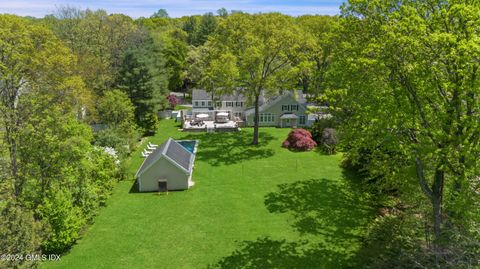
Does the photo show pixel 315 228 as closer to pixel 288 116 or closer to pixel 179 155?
pixel 179 155

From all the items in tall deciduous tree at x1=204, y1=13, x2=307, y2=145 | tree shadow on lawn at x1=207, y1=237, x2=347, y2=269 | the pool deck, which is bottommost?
tree shadow on lawn at x1=207, y1=237, x2=347, y2=269

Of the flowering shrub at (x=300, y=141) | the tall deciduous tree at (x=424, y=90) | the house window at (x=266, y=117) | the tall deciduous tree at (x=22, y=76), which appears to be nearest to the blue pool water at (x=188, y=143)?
the flowering shrub at (x=300, y=141)

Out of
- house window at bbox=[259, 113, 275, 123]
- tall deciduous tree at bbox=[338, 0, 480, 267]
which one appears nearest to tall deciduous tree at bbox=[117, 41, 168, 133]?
house window at bbox=[259, 113, 275, 123]

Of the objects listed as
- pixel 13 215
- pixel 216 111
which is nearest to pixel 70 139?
pixel 13 215

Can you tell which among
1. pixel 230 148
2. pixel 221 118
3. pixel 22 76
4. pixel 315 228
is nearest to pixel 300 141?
pixel 230 148

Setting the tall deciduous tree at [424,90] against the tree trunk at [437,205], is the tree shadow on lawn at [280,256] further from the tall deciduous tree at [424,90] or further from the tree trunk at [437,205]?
the tall deciduous tree at [424,90]

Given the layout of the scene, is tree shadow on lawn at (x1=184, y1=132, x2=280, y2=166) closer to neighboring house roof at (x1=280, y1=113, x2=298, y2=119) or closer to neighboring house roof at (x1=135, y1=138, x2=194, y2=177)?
neighboring house roof at (x1=135, y1=138, x2=194, y2=177)
